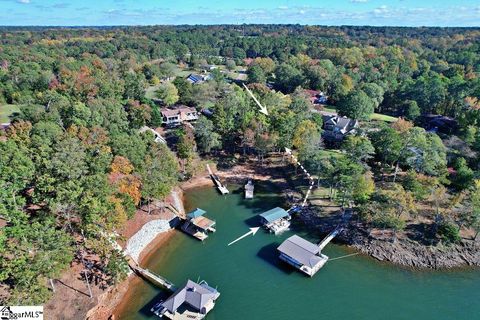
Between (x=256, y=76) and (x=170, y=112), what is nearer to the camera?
(x=170, y=112)

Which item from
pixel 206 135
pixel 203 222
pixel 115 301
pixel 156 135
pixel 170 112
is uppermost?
pixel 170 112

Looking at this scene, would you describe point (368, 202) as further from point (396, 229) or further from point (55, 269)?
point (55, 269)

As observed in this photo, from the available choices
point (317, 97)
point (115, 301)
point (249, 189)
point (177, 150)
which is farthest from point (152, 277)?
point (317, 97)

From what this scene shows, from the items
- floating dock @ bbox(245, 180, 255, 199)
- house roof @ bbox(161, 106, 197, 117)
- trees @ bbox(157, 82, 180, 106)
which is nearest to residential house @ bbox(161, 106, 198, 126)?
house roof @ bbox(161, 106, 197, 117)

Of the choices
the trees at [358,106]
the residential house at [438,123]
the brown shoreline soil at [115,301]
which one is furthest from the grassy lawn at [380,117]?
the brown shoreline soil at [115,301]

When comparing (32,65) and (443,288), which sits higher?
(32,65)

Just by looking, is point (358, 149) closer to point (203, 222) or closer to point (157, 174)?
point (203, 222)

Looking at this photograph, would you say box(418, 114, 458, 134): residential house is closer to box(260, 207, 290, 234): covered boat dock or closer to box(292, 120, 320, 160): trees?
box(292, 120, 320, 160): trees

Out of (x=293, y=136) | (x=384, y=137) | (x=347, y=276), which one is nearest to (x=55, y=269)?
(x=347, y=276)
